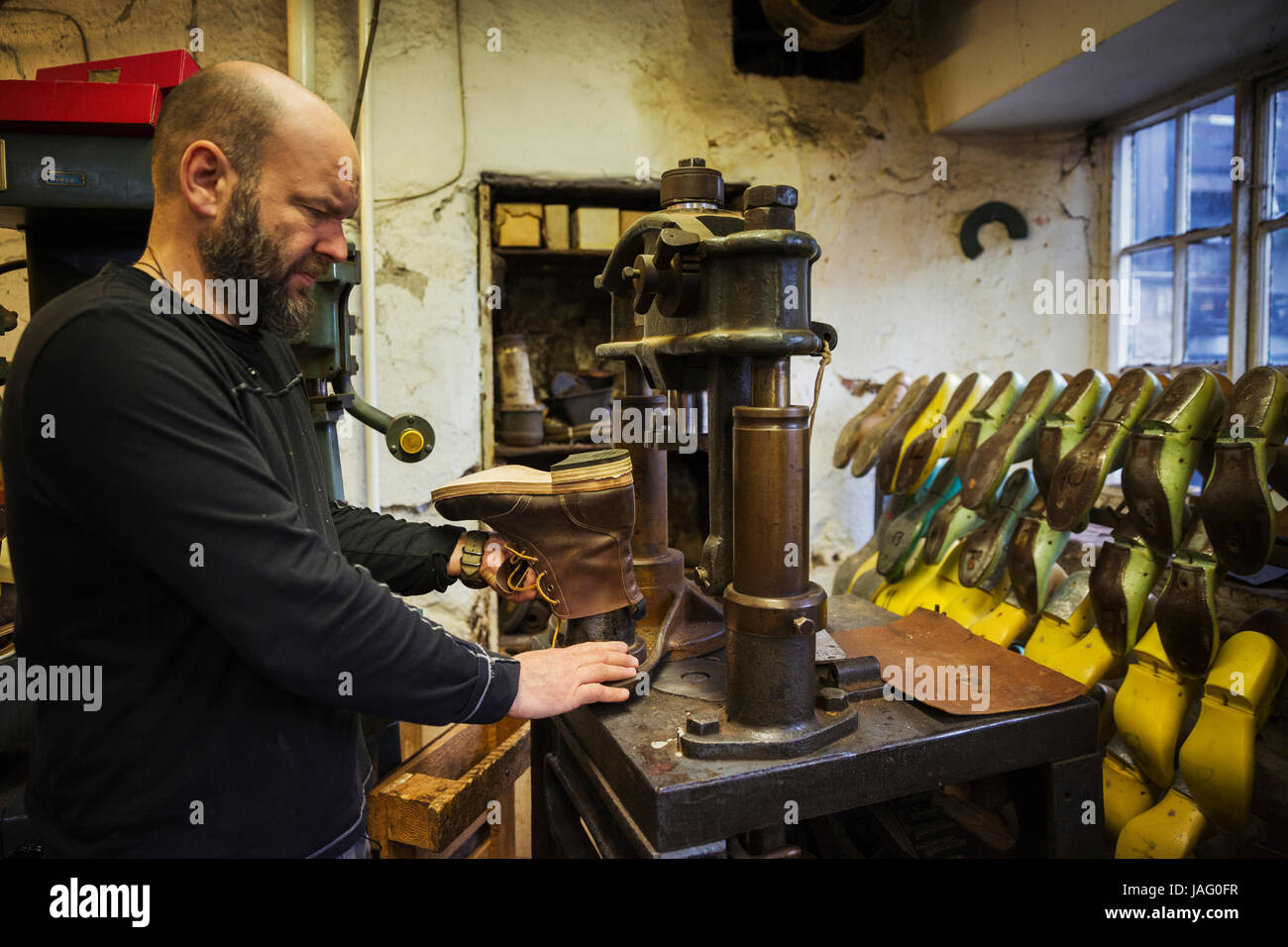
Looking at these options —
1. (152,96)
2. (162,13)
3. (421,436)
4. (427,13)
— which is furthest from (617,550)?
(162,13)

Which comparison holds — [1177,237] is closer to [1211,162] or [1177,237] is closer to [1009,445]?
[1211,162]

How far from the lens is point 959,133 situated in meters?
3.71

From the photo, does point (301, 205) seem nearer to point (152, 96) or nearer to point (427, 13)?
point (152, 96)

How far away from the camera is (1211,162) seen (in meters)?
3.16

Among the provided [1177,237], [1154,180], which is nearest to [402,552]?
[1177,237]

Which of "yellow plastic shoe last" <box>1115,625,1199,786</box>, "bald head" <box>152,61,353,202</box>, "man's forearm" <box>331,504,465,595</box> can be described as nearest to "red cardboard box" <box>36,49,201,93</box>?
"bald head" <box>152,61,353,202</box>

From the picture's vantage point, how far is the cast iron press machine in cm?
105

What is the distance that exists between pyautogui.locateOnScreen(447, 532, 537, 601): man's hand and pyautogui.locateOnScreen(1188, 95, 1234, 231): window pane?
3116 millimetres

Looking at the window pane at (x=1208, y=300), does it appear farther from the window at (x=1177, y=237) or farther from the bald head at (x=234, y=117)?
the bald head at (x=234, y=117)

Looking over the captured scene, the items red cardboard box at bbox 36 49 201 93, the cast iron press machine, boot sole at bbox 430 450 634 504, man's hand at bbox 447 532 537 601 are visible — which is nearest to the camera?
the cast iron press machine

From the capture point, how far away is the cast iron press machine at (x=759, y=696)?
1.05m

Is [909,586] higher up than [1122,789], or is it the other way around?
[909,586]

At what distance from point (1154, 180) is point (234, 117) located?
3.69 metres

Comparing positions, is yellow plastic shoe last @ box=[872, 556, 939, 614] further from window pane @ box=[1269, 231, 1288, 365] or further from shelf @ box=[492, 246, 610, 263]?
shelf @ box=[492, 246, 610, 263]
